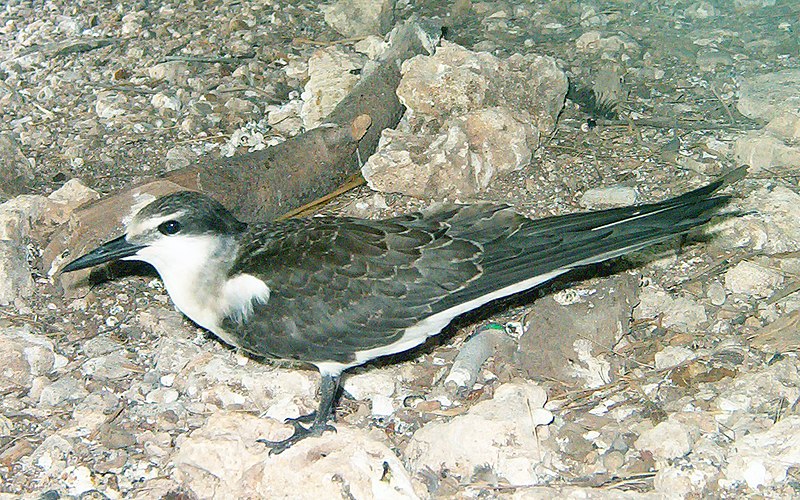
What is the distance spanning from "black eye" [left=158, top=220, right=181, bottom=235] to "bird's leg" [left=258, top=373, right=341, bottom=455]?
892mm

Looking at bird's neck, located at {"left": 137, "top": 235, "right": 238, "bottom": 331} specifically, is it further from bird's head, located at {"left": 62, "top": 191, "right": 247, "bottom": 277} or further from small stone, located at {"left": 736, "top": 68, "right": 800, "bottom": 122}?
small stone, located at {"left": 736, "top": 68, "right": 800, "bottom": 122}

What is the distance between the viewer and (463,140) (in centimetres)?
560

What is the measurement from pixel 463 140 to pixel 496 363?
148cm

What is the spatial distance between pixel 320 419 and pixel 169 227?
1031mm

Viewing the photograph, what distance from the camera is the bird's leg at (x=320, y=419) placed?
4125 mm

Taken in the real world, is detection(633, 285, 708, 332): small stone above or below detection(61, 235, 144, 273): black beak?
below

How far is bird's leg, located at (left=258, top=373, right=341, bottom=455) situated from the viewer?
412cm

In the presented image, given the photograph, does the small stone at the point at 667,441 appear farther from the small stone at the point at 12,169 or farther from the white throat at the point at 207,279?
the small stone at the point at 12,169

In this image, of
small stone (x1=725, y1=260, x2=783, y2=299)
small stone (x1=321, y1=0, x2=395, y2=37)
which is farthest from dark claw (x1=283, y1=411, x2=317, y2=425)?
small stone (x1=321, y1=0, x2=395, y2=37)

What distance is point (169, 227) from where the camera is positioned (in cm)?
418

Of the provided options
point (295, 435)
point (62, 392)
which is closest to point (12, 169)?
point (62, 392)

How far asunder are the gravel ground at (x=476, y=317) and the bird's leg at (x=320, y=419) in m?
0.09

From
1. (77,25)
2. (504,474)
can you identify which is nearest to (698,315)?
(504,474)

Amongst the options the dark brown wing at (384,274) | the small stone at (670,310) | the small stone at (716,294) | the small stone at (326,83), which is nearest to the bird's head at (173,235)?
the dark brown wing at (384,274)
